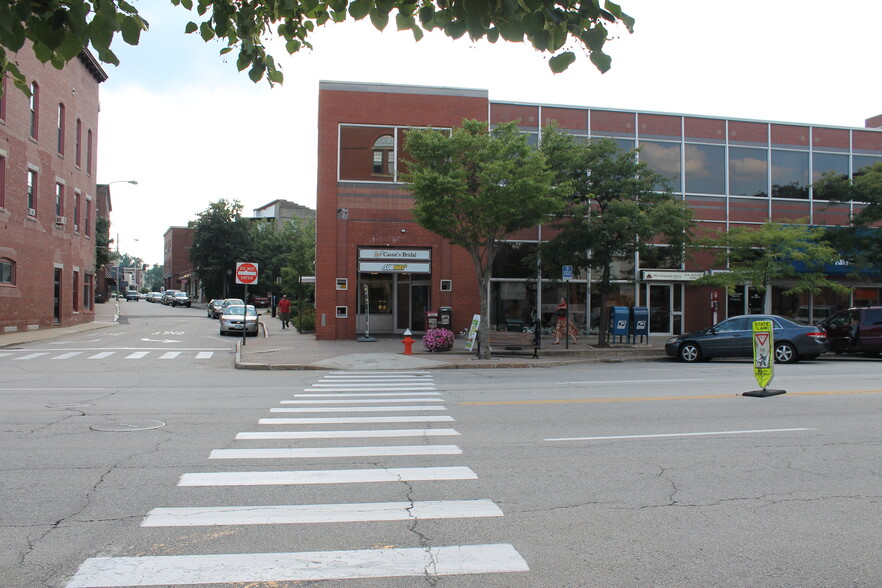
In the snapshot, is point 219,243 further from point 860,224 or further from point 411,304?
point 860,224

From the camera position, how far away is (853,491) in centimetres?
610

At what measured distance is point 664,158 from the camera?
27.9m

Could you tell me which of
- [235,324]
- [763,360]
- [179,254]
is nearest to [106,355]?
[235,324]

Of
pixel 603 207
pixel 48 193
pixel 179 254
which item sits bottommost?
pixel 603 207

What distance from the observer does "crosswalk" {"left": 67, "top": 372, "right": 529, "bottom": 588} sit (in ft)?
13.5

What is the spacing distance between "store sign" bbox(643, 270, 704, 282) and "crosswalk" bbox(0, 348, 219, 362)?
671 inches

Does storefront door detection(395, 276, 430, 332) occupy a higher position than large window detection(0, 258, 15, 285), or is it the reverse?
large window detection(0, 258, 15, 285)

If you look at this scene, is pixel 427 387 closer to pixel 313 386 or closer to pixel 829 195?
pixel 313 386

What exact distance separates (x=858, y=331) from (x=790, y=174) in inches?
416

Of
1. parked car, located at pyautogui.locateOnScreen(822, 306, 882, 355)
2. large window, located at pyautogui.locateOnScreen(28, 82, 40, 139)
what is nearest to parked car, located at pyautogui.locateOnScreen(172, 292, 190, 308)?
large window, located at pyautogui.locateOnScreen(28, 82, 40, 139)

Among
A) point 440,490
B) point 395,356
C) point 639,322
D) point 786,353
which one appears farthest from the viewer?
point 639,322

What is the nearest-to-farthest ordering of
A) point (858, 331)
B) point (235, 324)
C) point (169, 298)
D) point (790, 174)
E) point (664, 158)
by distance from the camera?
point (858, 331) < point (664, 158) < point (790, 174) < point (235, 324) < point (169, 298)

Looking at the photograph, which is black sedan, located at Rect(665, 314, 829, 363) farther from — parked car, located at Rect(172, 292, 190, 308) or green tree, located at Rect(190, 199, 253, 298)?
parked car, located at Rect(172, 292, 190, 308)

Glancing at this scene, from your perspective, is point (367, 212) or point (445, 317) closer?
point (445, 317)
